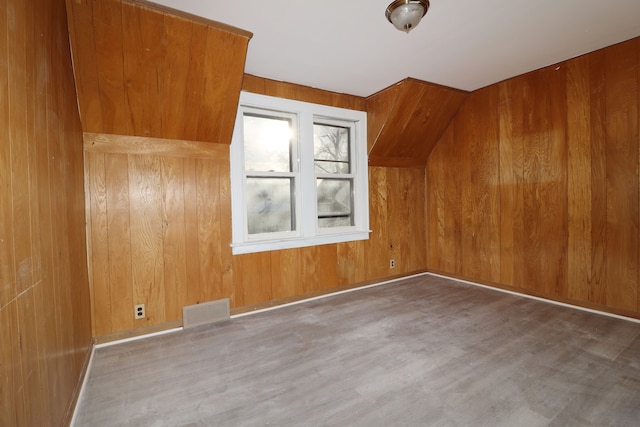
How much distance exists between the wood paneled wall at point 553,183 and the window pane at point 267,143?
226 centimetres

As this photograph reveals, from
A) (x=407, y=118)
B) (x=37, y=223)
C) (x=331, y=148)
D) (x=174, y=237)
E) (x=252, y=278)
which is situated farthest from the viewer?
(x=331, y=148)

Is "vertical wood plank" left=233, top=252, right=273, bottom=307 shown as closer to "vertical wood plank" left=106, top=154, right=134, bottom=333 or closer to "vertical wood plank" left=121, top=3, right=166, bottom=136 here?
"vertical wood plank" left=106, top=154, right=134, bottom=333

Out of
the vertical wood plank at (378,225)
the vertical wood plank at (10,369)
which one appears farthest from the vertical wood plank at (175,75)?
the vertical wood plank at (378,225)

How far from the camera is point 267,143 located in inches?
123

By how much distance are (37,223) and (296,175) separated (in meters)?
2.29

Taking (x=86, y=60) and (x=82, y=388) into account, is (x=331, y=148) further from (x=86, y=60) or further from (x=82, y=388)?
(x=82, y=388)

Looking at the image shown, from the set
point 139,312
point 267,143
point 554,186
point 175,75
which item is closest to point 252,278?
point 139,312

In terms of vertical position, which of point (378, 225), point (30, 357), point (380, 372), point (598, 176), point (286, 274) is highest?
point (598, 176)

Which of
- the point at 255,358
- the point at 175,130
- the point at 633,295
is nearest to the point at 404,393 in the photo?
the point at 255,358

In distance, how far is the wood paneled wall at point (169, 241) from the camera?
231cm

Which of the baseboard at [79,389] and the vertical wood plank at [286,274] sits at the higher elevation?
the vertical wood plank at [286,274]

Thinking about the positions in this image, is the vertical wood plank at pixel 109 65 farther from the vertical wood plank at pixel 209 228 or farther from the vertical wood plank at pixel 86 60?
the vertical wood plank at pixel 209 228

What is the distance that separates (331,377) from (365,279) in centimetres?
197

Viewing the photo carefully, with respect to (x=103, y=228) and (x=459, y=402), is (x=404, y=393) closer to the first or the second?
(x=459, y=402)
